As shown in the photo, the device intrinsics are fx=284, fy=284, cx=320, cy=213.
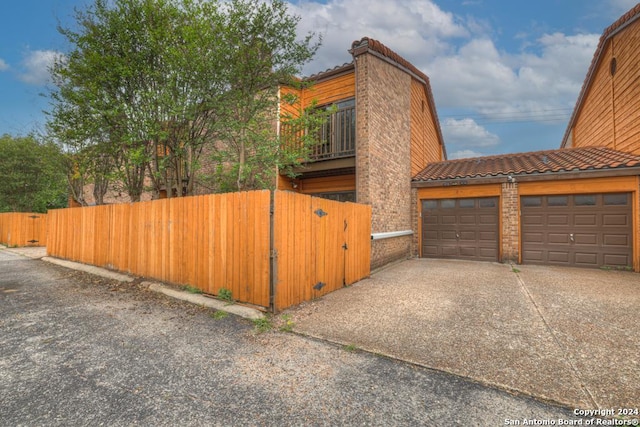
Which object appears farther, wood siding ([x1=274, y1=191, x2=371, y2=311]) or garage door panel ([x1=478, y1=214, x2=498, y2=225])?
garage door panel ([x1=478, y1=214, x2=498, y2=225])

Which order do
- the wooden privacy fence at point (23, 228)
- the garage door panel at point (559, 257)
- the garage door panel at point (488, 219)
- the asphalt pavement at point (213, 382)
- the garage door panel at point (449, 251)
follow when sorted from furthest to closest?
the wooden privacy fence at point (23, 228)
the garage door panel at point (449, 251)
the garage door panel at point (488, 219)
the garage door panel at point (559, 257)
the asphalt pavement at point (213, 382)

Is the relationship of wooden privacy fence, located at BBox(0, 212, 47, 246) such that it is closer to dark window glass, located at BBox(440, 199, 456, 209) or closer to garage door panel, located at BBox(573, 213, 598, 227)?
dark window glass, located at BBox(440, 199, 456, 209)

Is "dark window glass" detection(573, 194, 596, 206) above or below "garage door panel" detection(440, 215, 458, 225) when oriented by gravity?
above

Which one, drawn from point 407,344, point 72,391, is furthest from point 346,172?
point 72,391

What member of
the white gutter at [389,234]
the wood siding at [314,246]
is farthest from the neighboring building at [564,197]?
the wood siding at [314,246]

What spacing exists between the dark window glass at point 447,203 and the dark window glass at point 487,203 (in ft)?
2.85

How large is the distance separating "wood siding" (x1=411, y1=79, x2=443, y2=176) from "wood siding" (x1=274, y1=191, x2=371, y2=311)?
5.98 metres

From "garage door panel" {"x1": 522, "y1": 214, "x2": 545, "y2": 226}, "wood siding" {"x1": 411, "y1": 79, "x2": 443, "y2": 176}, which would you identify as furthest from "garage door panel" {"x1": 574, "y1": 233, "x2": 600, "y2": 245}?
"wood siding" {"x1": 411, "y1": 79, "x2": 443, "y2": 176}

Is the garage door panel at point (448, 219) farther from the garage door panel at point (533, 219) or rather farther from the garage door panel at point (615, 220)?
the garage door panel at point (615, 220)

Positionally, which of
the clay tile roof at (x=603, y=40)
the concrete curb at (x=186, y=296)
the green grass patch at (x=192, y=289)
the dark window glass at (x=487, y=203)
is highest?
the clay tile roof at (x=603, y=40)

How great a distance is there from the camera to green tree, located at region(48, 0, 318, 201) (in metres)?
6.31

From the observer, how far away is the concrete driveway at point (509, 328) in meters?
2.62

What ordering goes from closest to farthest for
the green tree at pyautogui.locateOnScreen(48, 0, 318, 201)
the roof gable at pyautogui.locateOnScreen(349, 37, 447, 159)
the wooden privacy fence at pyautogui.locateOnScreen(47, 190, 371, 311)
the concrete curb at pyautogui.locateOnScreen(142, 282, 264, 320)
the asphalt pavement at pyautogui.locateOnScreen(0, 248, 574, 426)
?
the asphalt pavement at pyautogui.locateOnScreen(0, 248, 574, 426) < the concrete curb at pyautogui.locateOnScreen(142, 282, 264, 320) < the wooden privacy fence at pyautogui.locateOnScreen(47, 190, 371, 311) < the green tree at pyautogui.locateOnScreen(48, 0, 318, 201) < the roof gable at pyautogui.locateOnScreen(349, 37, 447, 159)

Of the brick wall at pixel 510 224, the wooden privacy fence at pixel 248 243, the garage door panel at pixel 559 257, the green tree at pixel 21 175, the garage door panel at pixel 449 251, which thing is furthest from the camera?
the green tree at pixel 21 175
